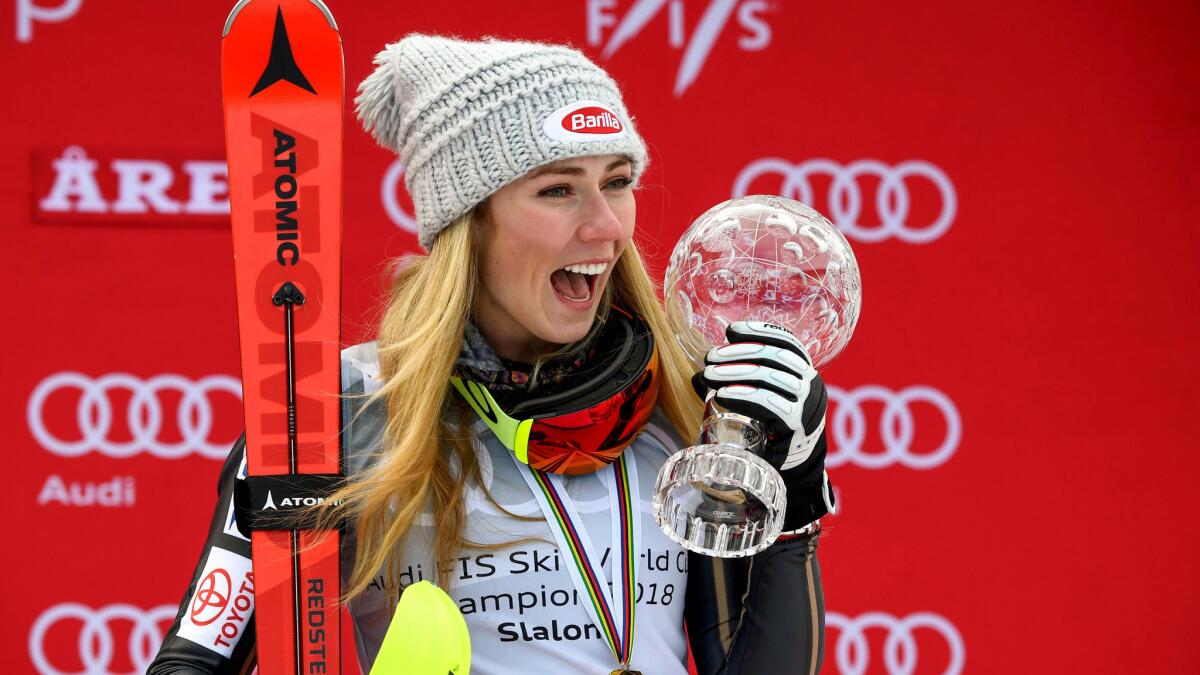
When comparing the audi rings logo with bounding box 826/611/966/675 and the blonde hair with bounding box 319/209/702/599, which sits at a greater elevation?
the blonde hair with bounding box 319/209/702/599

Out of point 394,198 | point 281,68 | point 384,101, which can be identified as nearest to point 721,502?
point 384,101

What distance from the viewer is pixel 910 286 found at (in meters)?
3.52

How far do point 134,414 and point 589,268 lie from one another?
6.38 ft

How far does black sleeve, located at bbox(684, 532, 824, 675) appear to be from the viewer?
1710mm

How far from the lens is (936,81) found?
3514mm

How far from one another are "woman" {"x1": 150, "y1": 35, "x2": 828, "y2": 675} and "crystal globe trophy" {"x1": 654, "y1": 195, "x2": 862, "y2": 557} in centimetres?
14

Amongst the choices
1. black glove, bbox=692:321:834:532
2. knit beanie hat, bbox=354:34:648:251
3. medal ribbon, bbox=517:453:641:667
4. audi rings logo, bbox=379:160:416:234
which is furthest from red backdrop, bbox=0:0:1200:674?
black glove, bbox=692:321:834:532

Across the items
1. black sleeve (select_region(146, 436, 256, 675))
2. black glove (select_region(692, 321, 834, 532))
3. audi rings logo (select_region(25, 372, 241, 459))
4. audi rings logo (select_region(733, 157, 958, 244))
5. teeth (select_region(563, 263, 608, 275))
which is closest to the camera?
black glove (select_region(692, 321, 834, 532))

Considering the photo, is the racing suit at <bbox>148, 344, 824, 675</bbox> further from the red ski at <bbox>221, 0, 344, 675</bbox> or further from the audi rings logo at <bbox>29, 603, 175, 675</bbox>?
the audi rings logo at <bbox>29, 603, 175, 675</bbox>

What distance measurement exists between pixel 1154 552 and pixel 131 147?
9.75 ft

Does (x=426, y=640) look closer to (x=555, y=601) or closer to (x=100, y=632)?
(x=555, y=601)

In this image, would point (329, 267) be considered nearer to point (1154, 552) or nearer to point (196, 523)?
point (196, 523)

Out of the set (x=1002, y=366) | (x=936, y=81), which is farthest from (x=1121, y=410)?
(x=936, y=81)

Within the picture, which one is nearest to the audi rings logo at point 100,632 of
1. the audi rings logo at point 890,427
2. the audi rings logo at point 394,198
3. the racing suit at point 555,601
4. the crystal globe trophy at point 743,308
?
the audi rings logo at point 394,198
